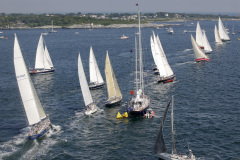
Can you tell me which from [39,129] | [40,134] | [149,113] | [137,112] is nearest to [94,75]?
[137,112]

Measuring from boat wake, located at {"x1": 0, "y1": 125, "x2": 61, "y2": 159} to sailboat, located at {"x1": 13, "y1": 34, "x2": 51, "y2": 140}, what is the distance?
1.10m

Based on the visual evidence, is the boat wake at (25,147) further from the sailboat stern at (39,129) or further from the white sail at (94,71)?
the white sail at (94,71)

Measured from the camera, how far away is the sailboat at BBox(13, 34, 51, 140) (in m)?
44.6

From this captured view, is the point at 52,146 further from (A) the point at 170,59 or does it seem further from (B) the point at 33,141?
(A) the point at 170,59

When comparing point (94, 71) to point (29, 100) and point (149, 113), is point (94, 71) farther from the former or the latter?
point (29, 100)

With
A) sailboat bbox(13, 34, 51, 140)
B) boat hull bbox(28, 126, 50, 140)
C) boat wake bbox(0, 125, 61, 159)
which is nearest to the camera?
boat wake bbox(0, 125, 61, 159)

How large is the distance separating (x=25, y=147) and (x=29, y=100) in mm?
7679

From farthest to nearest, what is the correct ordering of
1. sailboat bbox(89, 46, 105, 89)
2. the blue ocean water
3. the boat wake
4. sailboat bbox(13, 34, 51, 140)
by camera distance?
1. sailboat bbox(89, 46, 105, 89)
2. sailboat bbox(13, 34, 51, 140)
3. the blue ocean water
4. the boat wake

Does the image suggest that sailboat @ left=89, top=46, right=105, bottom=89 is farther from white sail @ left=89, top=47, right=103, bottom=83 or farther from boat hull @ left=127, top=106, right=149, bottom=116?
boat hull @ left=127, top=106, right=149, bottom=116

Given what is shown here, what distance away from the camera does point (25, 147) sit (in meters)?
42.3

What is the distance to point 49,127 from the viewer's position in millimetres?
47469

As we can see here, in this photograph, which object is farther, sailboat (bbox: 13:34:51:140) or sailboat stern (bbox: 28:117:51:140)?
sailboat (bbox: 13:34:51:140)

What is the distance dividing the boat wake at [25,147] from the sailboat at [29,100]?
1.10 m

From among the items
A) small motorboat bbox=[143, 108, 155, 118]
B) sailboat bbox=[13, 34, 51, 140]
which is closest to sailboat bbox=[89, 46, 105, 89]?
small motorboat bbox=[143, 108, 155, 118]
